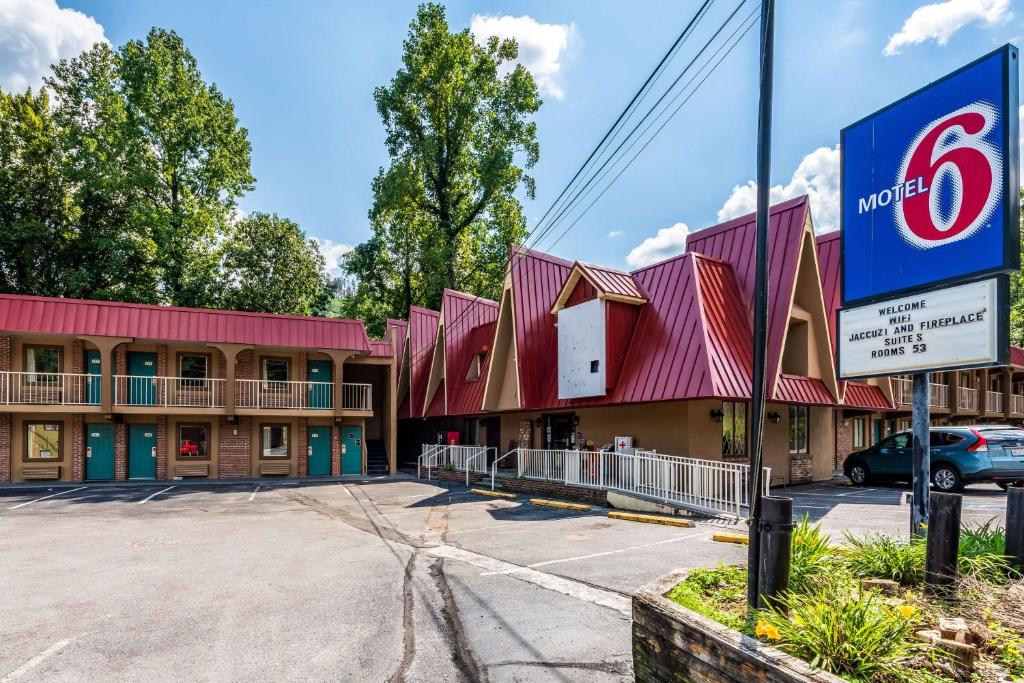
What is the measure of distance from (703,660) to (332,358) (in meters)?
24.0

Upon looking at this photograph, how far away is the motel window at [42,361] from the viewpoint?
23.3m

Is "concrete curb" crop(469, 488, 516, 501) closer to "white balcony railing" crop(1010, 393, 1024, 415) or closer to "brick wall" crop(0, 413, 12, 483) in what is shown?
"brick wall" crop(0, 413, 12, 483)

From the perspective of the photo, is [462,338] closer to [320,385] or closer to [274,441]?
[320,385]

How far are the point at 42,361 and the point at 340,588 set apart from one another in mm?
22610

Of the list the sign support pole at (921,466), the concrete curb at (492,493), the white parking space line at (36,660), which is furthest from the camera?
the concrete curb at (492,493)

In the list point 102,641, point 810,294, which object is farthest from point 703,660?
point 810,294

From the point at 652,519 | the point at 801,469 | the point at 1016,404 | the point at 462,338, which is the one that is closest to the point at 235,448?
the point at 462,338

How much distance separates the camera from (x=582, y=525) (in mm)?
12336

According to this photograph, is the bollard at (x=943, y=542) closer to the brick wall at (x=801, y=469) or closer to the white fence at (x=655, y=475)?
the white fence at (x=655, y=475)

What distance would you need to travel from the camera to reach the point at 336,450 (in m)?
27.0

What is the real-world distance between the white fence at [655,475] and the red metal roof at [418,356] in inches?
412

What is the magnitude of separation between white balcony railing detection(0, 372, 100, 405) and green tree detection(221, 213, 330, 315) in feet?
39.4

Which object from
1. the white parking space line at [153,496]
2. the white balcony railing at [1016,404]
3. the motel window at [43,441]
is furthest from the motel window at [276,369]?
the white balcony railing at [1016,404]

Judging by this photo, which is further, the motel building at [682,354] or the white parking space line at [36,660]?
the motel building at [682,354]
